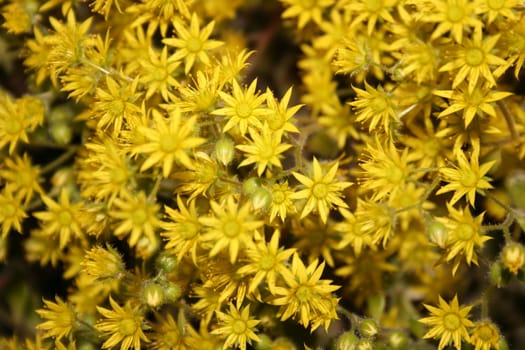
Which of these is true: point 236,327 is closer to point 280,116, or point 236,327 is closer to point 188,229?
point 188,229

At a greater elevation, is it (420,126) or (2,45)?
(2,45)

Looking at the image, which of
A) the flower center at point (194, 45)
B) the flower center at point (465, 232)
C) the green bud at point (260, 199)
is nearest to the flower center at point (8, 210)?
the flower center at point (194, 45)

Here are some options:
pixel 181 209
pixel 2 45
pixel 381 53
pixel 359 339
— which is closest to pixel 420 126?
pixel 381 53

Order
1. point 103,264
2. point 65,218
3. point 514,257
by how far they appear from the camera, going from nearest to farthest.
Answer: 1. point 514,257
2. point 103,264
3. point 65,218

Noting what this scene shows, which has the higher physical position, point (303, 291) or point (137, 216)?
point (137, 216)

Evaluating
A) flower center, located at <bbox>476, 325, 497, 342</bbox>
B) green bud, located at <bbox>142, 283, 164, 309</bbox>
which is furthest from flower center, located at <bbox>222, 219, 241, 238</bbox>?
flower center, located at <bbox>476, 325, 497, 342</bbox>

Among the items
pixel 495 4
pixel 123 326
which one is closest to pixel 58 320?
pixel 123 326

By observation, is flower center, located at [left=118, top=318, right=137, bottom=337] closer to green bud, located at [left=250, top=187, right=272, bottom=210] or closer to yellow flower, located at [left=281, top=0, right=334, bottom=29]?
green bud, located at [left=250, top=187, right=272, bottom=210]

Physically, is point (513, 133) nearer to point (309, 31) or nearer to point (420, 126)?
point (420, 126)
